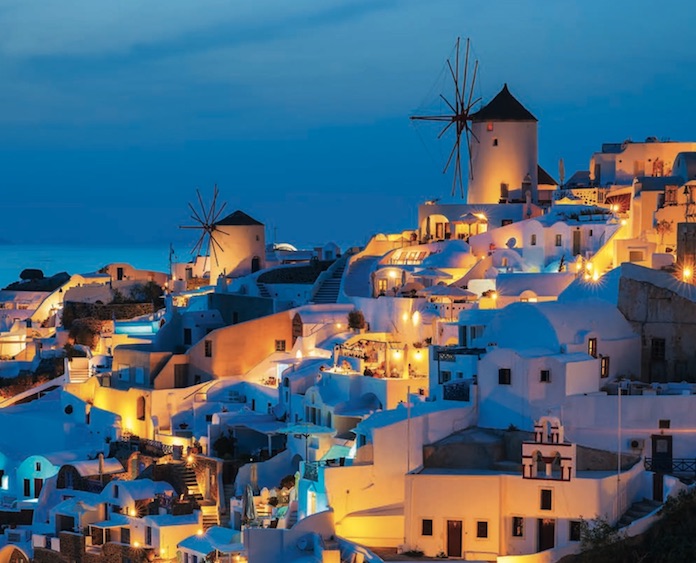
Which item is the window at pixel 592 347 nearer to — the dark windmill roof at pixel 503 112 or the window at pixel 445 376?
the window at pixel 445 376

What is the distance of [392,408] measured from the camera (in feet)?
115

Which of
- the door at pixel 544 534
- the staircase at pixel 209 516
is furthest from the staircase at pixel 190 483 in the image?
the door at pixel 544 534

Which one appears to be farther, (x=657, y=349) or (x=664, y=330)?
(x=657, y=349)

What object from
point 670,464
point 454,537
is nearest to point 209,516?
point 454,537

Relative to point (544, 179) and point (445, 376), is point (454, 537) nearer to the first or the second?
point (445, 376)

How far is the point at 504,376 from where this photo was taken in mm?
31125

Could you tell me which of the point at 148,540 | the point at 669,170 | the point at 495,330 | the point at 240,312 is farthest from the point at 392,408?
the point at 669,170

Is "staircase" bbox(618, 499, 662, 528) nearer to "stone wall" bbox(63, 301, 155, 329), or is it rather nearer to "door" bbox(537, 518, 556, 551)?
"door" bbox(537, 518, 556, 551)

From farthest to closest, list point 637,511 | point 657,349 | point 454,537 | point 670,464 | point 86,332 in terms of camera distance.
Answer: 1. point 86,332
2. point 657,349
3. point 670,464
4. point 454,537
5. point 637,511

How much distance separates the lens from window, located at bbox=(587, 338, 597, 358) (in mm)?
32062

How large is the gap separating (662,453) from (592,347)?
2.53m

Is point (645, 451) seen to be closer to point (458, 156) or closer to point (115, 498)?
point (115, 498)

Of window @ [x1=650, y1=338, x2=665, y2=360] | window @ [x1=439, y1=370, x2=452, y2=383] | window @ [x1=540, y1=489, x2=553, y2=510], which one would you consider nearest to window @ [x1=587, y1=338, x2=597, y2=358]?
window @ [x1=650, y1=338, x2=665, y2=360]

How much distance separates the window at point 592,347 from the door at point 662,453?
215cm
